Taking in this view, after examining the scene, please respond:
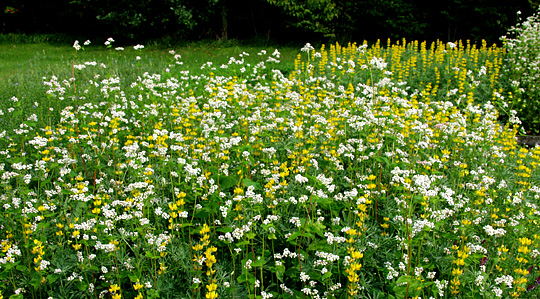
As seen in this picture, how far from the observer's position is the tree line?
573 inches

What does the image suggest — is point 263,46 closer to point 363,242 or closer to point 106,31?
point 106,31

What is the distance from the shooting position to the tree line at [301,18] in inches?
573

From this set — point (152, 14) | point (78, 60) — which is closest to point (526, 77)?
point (78, 60)

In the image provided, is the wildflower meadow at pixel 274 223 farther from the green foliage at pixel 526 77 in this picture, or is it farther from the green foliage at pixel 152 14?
the green foliage at pixel 152 14

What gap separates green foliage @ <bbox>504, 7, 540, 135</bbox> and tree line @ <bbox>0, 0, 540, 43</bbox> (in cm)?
535

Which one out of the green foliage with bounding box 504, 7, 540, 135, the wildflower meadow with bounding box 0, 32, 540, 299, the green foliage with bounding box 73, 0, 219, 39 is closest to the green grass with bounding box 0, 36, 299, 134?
the green foliage with bounding box 73, 0, 219, 39

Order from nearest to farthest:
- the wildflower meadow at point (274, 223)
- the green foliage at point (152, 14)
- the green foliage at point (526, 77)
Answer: the wildflower meadow at point (274, 223) < the green foliage at point (526, 77) < the green foliage at point (152, 14)

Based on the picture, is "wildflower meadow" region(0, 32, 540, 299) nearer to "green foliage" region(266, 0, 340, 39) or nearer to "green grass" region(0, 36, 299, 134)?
"green grass" region(0, 36, 299, 134)

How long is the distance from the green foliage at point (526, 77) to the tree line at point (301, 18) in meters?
5.35

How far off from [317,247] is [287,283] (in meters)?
0.46

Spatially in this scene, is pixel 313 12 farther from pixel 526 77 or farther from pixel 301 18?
pixel 526 77

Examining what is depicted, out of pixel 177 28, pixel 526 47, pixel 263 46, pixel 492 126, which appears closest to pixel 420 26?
pixel 263 46

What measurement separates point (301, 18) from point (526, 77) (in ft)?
29.1

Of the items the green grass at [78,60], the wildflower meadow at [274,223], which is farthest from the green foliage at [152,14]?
the wildflower meadow at [274,223]
